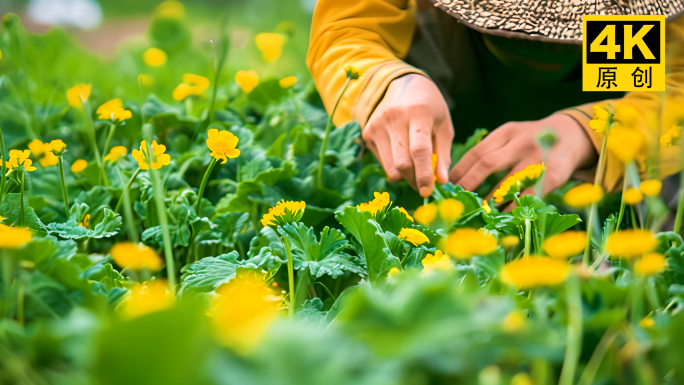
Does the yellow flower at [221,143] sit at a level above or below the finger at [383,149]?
above

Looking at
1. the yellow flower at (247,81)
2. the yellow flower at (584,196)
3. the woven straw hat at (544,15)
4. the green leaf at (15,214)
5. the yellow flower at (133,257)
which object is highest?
the woven straw hat at (544,15)

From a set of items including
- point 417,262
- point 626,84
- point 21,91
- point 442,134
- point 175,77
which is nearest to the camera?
point 417,262

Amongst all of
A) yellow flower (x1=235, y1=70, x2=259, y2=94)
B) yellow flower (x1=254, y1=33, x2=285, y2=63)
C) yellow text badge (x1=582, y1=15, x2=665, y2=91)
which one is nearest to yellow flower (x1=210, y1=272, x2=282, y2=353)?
yellow text badge (x1=582, y1=15, x2=665, y2=91)

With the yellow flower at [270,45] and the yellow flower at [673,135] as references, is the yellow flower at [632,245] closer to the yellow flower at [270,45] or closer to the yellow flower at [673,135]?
the yellow flower at [673,135]

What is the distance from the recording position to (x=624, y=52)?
26.6 inches

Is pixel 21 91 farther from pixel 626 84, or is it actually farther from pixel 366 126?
pixel 626 84

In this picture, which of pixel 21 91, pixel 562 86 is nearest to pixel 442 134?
pixel 562 86

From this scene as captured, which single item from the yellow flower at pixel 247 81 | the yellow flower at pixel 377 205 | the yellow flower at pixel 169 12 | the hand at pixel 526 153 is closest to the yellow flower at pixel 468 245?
the yellow flower at pixel 377 205

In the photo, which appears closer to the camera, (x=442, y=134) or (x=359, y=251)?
(x=359, y=251)

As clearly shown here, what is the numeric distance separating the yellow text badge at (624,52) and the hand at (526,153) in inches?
6.0

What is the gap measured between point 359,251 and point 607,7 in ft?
1.70

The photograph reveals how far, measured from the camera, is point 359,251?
611mm

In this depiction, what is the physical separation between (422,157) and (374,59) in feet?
0.89

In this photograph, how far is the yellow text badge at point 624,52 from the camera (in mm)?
673
